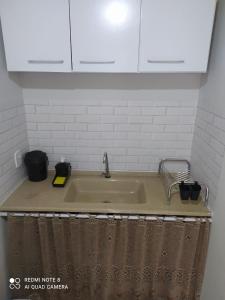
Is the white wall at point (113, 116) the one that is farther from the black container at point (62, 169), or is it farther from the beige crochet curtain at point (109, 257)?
the beige crochet curtain at point (109, 257)

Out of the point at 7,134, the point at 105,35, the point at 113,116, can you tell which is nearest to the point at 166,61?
the point at 105,35

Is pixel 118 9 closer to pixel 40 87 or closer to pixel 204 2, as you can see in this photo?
pixel 204 2

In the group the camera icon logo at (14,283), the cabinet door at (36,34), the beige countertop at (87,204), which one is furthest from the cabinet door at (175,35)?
the camera icon logo at (14,283)

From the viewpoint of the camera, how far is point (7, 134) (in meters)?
1.32

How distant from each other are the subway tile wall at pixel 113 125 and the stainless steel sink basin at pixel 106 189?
141 mm

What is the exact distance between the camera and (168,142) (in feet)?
5.28

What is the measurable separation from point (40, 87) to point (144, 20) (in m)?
0.85

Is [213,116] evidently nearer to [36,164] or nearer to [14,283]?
[36,164]

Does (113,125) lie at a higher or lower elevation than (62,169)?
higher

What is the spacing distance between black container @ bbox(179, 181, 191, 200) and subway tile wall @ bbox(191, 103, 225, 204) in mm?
128

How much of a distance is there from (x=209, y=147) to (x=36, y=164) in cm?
118

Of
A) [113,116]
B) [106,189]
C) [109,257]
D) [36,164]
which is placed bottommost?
[109,257]

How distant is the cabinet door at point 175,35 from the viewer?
3.66ft

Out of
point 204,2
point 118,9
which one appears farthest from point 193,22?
point 118,9
